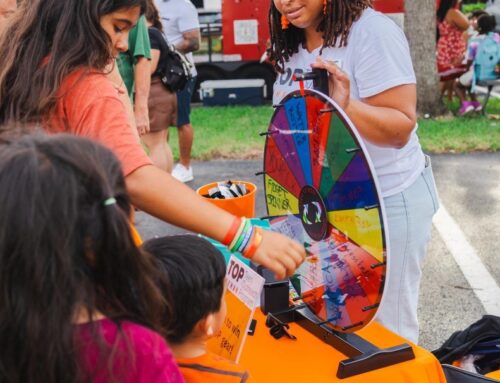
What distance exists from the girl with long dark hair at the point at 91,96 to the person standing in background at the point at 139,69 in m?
2.42

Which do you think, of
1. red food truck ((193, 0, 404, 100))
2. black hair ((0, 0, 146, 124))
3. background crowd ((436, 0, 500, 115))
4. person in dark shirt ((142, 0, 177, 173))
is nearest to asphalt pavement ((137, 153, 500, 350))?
person in dark shirt ((142, 0, 177, 173))

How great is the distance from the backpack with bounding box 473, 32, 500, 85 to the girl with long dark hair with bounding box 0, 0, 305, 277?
756 cm

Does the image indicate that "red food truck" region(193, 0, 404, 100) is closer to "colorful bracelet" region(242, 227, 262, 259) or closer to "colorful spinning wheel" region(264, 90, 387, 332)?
"colorful spinning wheel" region(264, 90, 387, 332)

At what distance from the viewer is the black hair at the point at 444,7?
969 cm

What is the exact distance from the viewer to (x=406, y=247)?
2006mm

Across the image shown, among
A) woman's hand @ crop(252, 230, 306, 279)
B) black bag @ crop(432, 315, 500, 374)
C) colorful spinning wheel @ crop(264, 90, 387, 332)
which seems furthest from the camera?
black bag @ crop(432, 315, 500, 374)

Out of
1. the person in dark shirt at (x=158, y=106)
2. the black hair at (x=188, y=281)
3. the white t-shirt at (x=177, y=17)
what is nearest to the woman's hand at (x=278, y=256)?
the black hair at (x=188, y=281)

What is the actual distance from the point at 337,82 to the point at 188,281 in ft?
2.12

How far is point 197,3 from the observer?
13.1 meters

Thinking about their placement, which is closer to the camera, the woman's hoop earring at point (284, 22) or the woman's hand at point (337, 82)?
the woman's hand at point (337, 82)

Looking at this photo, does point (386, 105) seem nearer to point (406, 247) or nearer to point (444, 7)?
point (406, 247)

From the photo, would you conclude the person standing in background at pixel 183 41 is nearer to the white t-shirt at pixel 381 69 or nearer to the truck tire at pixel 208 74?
the white t-shirt at pixel 381 69

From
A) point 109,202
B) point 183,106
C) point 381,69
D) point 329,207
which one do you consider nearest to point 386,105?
point 381,69

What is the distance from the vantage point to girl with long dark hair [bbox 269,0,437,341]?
1.89 m
